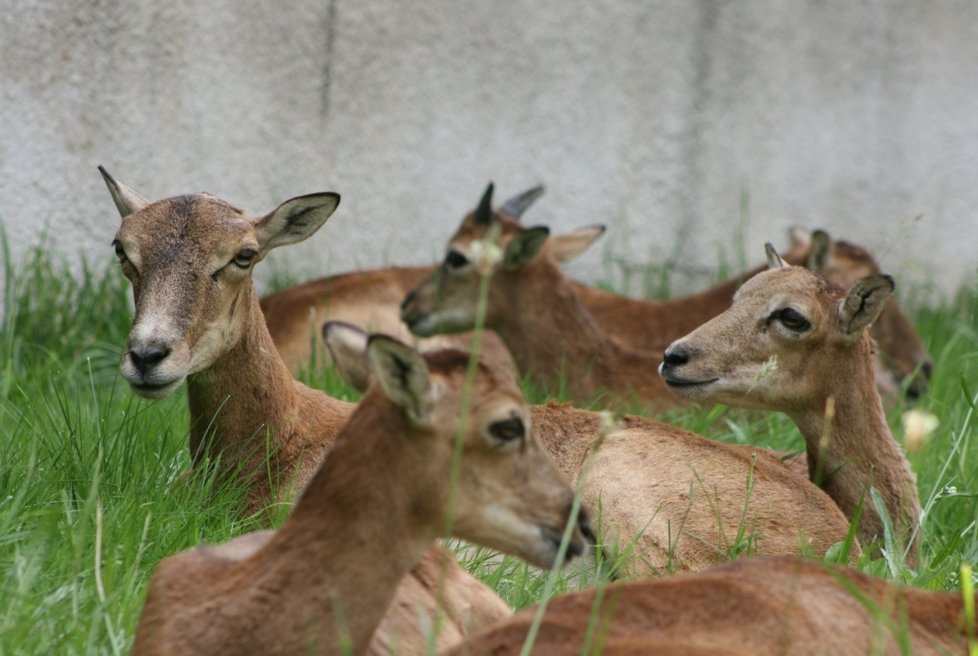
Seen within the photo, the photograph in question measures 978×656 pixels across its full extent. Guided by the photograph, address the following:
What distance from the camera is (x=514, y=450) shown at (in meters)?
3.76

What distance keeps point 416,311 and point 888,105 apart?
5164 millimetres

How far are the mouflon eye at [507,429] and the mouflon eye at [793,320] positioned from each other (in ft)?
7.91

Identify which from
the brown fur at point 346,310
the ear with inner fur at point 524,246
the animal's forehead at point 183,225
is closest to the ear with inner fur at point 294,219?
the animal's forehead at point 183,225

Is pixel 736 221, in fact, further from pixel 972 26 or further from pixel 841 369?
pixel 841 369

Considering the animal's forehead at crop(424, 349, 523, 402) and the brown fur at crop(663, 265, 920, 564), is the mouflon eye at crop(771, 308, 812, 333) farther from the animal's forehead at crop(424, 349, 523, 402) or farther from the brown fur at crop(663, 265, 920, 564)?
the animal's forehead at crop(424, 349, 523, 402)

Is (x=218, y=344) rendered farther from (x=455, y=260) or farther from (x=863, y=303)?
(x=455, y=260)

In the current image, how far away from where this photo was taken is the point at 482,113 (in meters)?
10.3

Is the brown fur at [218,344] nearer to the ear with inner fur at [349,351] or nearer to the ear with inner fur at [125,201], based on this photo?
the ear with inner fur at [125,201]

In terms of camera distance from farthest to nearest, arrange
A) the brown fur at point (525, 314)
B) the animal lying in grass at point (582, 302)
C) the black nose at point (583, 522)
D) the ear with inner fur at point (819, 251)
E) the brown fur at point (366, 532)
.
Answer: the ear with inner fur at point (819, 251), the animal lying in grass at point (582, 302), the brown fur at point (525, 314), the black nose at point (583, 522), the brown fur at point (366, 532)

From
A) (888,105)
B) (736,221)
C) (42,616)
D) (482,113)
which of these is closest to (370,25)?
(482,113)

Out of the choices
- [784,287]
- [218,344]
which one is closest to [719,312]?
[784,287]

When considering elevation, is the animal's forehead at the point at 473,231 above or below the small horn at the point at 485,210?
below

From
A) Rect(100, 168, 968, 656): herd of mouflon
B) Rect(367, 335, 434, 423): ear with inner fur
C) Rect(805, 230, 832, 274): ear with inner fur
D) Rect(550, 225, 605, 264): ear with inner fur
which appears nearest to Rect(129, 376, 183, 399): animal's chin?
Rect(100, 168, 968, 656): herd of mouflon

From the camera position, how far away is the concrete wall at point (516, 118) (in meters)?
8.62
